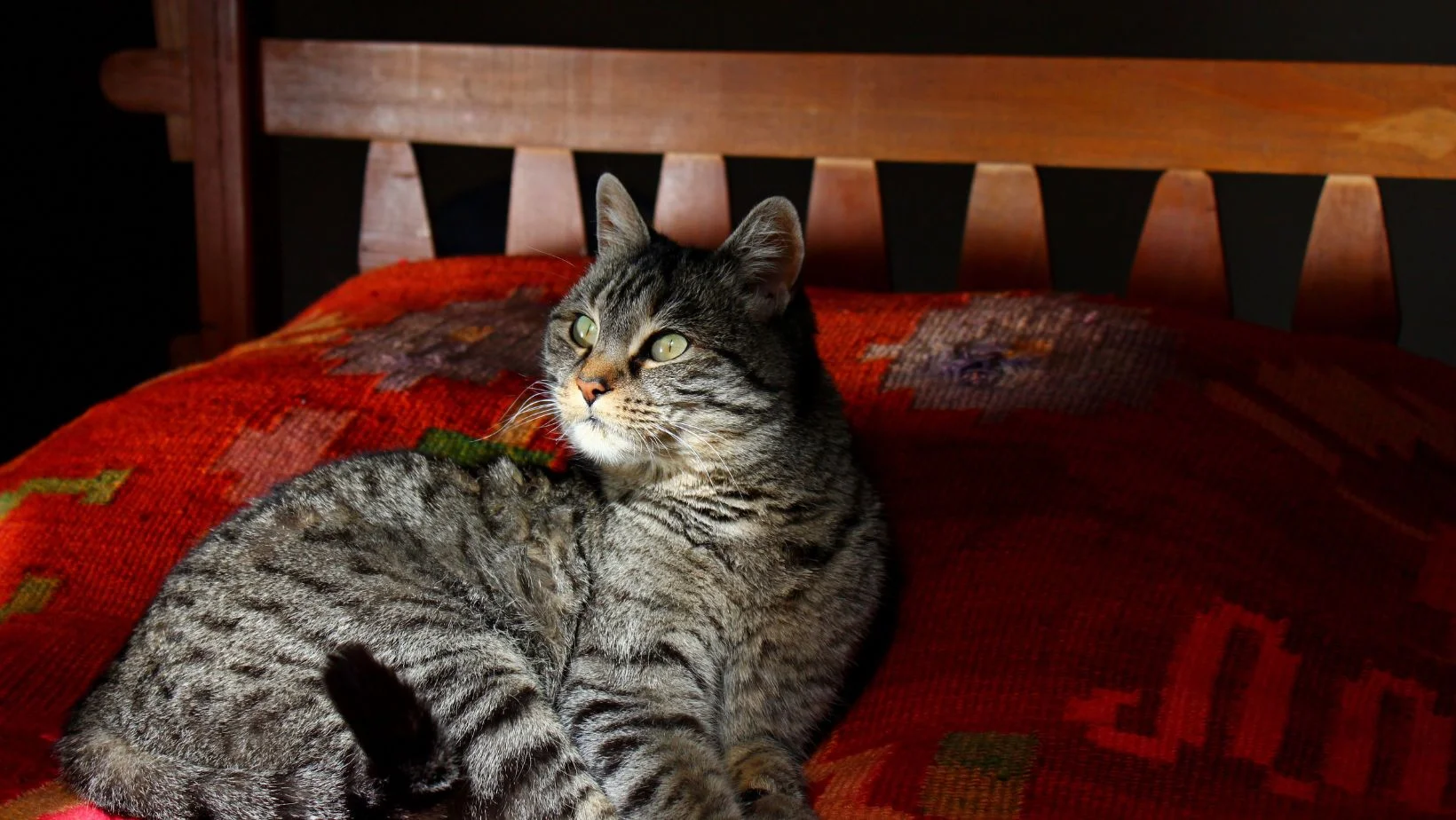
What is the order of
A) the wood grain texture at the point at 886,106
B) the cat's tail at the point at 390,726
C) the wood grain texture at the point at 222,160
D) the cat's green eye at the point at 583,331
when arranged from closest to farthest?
the cat's tail at the point at 390,726 < the cat's green eye at the point at 583,331 < the wood grain texture at the point at 886,106 < the wood grain texture at the point at 222,160

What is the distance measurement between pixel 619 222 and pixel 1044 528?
637 mm

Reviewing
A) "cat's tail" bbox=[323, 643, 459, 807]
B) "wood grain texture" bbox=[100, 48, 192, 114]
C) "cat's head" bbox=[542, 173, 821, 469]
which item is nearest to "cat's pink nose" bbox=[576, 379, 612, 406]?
"cat's head" bbox=[542, 173, 821, 469]

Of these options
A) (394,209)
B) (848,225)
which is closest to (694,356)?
(848,225)

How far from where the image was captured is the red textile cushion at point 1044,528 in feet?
4.13

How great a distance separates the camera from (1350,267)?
6.94 feet

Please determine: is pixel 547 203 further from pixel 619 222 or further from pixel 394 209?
pixel 619 222

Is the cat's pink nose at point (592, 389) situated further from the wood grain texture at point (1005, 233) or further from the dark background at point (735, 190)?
the dark background at point (735, 190)

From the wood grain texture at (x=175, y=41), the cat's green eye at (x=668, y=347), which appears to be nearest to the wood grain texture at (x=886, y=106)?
the wood grain texture at (x=175, y=41)

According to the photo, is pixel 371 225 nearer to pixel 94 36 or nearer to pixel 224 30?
pixel 224 30

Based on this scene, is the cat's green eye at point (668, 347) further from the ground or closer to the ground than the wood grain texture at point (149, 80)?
further from the ground

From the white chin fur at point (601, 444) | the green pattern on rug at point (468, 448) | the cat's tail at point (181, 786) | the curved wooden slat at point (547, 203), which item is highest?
the white chin fur at point (601, 444)

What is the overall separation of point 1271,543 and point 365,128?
1.86 m

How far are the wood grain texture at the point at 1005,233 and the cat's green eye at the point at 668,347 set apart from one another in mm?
1087

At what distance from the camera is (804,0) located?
3625 mm
